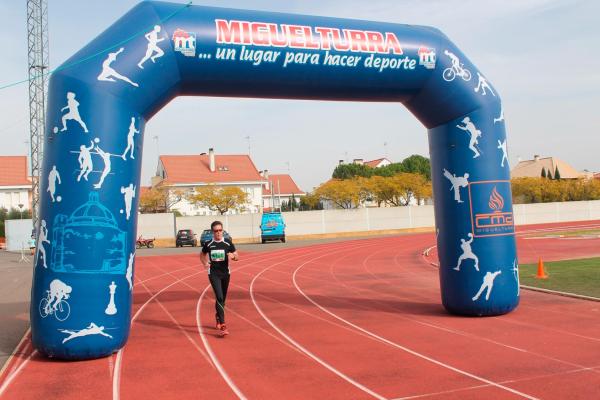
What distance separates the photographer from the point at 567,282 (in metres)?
13.6

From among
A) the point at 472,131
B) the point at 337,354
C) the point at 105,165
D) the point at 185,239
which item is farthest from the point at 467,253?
the point at 185,239

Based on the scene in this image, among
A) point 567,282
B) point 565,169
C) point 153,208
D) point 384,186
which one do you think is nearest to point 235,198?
point 153,208

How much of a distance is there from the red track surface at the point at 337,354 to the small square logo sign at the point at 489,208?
154 centimetres

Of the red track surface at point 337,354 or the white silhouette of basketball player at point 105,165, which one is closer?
the red track surface at point 337,354

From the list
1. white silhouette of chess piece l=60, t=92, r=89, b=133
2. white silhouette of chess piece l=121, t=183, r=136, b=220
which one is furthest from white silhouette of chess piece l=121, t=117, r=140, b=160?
white silhouette of chess piece l=60, t=92, r=89, b=133

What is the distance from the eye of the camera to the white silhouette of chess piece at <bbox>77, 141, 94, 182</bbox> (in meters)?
7.86

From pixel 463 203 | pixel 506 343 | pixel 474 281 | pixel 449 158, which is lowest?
pixel 506 343

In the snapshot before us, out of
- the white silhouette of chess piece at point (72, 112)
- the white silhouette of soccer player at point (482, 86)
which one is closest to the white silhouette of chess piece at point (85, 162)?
the white silhouette of chess piece at point (72, 112)

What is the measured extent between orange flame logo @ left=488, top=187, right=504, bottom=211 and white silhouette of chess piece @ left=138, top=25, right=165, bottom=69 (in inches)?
238

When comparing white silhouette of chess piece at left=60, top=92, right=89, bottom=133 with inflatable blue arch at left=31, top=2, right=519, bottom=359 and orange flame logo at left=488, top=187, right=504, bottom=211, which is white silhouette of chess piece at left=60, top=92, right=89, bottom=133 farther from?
orange flame logo at left=488, top=187, right=504, bottom=211

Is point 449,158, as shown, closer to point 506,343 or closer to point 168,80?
point 506,343

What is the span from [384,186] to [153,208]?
28.7 metres

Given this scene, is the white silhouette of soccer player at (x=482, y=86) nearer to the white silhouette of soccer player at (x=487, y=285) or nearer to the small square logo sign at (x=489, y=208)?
the small square logo sign at (x=489, y=208)

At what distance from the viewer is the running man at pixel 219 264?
9.04 m
